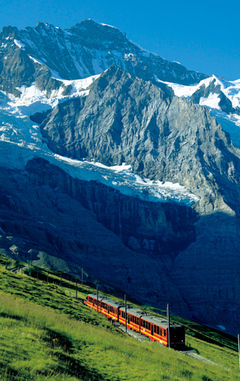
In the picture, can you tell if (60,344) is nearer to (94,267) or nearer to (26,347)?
(26,347)

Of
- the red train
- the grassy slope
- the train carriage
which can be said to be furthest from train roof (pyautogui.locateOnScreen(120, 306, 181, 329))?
the grassy slope

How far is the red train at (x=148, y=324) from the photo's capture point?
4409 cm

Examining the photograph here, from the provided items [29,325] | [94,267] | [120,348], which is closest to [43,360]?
[29,325]

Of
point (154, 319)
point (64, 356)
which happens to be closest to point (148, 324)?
point (154, 319)

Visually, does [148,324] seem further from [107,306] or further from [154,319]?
[107,306]

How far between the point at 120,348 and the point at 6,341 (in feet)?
29.5

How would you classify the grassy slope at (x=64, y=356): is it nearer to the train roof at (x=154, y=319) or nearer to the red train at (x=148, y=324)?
the red train at (x=148, y=324)

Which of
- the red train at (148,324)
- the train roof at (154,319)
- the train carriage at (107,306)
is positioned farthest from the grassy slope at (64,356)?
the train carriage at (107,306)

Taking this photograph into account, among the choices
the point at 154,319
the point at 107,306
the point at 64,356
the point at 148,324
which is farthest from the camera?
the point at 107,306

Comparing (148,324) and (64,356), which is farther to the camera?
(148,324)

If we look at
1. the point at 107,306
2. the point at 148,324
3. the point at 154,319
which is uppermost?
the point at 154,319

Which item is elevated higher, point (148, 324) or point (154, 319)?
point (154, 319)

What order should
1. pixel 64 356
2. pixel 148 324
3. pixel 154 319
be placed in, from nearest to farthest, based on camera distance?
pixel 64 356
pixel 148 324
pixel 154 319

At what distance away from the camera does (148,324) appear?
48094 millimetres
